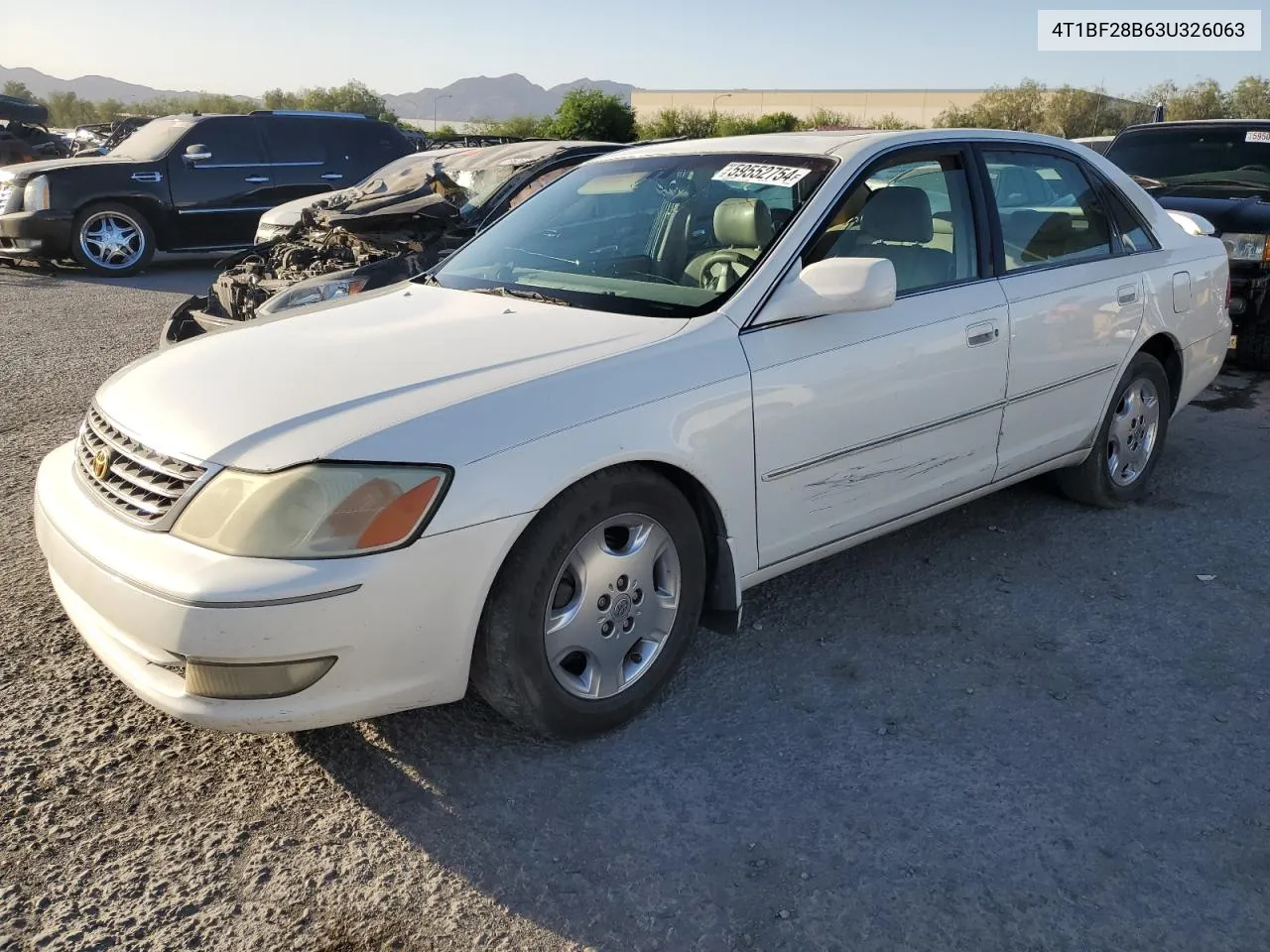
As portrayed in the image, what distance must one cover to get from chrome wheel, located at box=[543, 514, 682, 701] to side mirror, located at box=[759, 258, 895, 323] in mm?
759

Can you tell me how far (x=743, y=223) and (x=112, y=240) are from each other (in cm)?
1061

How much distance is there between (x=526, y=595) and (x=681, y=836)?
68 centimetres

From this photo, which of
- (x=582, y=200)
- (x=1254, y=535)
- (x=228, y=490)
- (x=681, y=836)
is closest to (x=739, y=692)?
(x=681, y=836)

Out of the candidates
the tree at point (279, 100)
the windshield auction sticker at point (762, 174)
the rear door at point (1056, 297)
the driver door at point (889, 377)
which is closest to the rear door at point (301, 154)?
the windshield auction sticker at point (762, 174)

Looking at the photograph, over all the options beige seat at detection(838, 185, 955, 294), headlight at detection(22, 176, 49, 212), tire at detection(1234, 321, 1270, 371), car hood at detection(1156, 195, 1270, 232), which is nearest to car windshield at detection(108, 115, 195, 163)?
headlight at detection(22, 176, 49, 212)

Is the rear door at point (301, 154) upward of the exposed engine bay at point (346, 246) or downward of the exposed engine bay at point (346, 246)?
upward

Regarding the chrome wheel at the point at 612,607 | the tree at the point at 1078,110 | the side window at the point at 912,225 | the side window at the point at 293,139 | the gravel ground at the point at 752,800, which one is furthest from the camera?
the tree at the point at 1078,110

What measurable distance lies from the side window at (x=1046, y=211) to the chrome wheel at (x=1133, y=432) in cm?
65

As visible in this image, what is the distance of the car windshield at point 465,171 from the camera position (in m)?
7.82

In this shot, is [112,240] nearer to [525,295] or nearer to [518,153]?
[518,153]

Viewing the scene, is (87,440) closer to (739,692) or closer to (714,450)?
(714,450)

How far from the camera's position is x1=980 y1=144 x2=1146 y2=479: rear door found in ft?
12.9

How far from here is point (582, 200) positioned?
4078mm

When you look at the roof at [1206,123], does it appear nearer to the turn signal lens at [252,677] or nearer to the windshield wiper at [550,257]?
the windshield wiper at [550,257]
